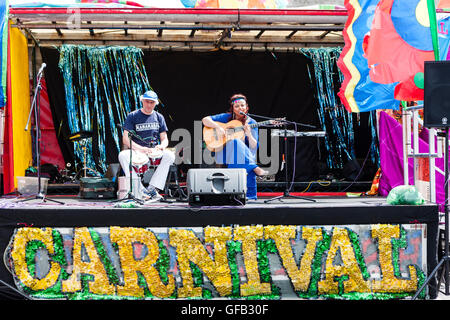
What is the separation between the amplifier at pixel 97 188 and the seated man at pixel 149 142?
0.60 metres

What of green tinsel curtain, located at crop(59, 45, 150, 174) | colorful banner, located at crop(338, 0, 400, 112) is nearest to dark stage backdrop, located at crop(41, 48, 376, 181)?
green tinsel curtain, located at crop(59, 45, 150, 174)

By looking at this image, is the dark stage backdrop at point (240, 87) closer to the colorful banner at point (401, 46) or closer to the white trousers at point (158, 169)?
the white trousers at point (158, 169)

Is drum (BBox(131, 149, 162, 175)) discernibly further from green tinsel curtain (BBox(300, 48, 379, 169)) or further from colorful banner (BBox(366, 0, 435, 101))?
green tinsel curtain (BBox(300, 48, 379, 169))

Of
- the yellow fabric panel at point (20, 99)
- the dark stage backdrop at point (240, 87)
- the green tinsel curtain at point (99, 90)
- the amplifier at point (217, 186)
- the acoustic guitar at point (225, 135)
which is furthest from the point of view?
the dark stage backdrop at point (240, 87)

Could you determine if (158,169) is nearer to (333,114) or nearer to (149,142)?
(149,142)

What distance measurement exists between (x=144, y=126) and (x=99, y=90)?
2948 millimetres

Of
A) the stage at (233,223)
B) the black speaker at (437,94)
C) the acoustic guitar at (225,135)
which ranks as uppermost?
the black speaker at (437,94)

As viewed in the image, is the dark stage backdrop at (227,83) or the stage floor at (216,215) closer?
the stage floor at (216,215)

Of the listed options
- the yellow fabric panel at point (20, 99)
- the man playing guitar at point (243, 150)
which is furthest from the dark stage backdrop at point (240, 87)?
the man playing guitar at point (243, 150)

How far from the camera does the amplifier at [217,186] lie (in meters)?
4.15

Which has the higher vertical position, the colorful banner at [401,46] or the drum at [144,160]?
the colorful banner at [401,46]

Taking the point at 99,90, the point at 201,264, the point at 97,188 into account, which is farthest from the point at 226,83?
the point at 201,264

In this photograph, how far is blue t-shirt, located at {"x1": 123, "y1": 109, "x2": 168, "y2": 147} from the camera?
18.6 ft

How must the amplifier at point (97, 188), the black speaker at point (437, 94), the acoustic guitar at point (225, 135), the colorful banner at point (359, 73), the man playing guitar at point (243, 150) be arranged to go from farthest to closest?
the amplifier at point (97, 188) → the acoustic guitar at point (225, 135) → the man playing guitar at point (243, 150) → the colorful banner at point (359, 73) → the black speaker at point (437, 94)
